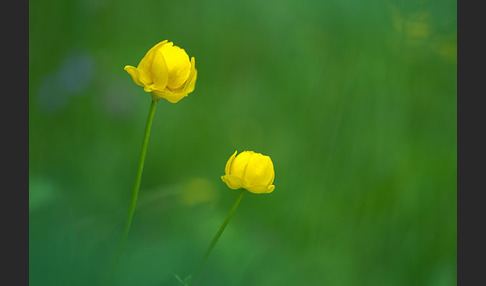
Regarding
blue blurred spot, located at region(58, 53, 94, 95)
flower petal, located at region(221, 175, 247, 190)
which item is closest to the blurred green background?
blue blurred spot, located at region(58, 53, 94, 95)

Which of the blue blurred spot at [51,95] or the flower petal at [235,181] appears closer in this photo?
the flower petal at [235,181]

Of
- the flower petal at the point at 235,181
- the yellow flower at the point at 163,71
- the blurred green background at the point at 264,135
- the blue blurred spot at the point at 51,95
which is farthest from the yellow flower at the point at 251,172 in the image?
the blue blurred spot at the point at 51,95

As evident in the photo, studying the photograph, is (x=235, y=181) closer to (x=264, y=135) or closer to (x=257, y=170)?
(x=257, y=170)

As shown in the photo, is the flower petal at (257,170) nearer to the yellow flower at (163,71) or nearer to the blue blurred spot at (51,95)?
the yellow flower at (163,71)

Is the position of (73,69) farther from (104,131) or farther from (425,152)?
(425,152)

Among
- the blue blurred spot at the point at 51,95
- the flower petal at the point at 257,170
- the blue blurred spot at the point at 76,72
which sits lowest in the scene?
the flower petal at the point at 257,170

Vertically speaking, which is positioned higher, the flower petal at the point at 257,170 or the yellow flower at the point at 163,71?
the yellow flower at the point at 163,71
